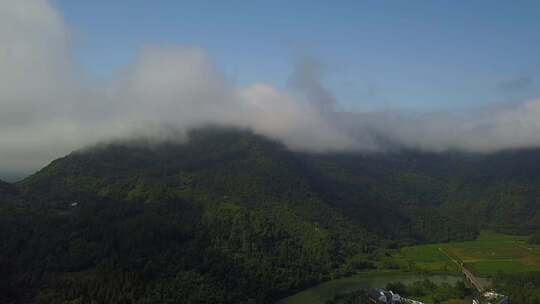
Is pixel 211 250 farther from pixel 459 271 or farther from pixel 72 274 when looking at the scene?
pixel 459 271

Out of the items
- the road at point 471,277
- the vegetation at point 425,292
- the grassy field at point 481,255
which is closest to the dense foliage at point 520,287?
the road at point 471,277

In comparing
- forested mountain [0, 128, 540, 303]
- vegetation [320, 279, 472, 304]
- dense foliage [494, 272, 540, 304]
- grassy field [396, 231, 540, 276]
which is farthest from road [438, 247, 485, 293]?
forested mountain [0, 128, 540, 303]

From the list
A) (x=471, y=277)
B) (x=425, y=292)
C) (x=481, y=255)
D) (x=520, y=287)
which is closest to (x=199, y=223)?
(x=425, y=292)

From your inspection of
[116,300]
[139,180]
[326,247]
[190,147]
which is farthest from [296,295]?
[190,147]

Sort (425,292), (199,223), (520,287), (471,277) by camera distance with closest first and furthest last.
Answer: (520,287)
(425,292)
(199,223)
(471,277)

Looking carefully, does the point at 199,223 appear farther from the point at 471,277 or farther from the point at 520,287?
the point at 520,287

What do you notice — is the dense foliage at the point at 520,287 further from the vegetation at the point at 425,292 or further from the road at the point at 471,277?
the vegetation at the point at 425,292
